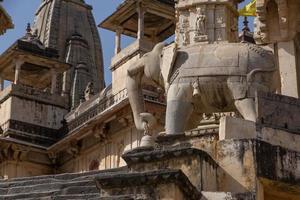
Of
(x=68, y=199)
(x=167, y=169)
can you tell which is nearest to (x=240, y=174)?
(x=167, y=169)

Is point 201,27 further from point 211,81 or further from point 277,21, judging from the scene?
point 211,81

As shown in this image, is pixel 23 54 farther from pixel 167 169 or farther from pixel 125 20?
pixel 167 169

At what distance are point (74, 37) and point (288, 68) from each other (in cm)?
3323

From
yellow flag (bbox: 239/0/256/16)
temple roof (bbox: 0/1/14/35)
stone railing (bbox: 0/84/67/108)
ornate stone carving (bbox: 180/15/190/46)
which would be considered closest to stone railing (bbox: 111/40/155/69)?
temple roof (bbox: 0/1/14/35)

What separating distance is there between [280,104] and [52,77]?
27.4m

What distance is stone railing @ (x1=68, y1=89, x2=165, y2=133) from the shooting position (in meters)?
30.3

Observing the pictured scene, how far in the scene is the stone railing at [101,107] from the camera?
30.3 meters

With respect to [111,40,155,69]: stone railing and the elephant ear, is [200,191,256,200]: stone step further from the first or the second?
[111,40,155,69]: stone railing

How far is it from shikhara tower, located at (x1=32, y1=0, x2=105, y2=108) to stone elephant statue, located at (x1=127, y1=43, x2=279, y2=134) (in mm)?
34343

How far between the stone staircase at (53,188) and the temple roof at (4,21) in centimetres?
1811

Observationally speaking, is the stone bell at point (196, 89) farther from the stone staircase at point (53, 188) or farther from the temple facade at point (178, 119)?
the stone staircase at point (53, 188)

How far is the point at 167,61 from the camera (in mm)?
13852

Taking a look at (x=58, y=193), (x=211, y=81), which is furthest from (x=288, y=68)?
(x=58, y=193)

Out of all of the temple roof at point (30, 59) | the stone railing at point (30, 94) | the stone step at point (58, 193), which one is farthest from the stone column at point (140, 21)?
the stone step at point (58, 193)
